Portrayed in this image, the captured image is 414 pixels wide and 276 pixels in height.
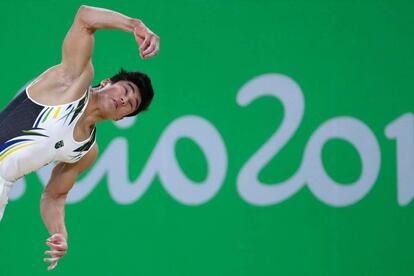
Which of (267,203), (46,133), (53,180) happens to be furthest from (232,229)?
(46,133)

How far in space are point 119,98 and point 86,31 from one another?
19.4 inches

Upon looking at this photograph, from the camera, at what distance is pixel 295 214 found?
251 inches

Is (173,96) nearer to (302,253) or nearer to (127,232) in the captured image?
(127,232)

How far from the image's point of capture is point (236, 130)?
20.8 feet

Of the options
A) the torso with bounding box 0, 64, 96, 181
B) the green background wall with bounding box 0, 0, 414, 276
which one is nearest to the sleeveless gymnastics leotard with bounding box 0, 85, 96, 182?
the torso with bounding box 0, 64, 96, 181

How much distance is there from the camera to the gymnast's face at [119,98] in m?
4.58

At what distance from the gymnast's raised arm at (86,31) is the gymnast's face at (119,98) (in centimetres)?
26

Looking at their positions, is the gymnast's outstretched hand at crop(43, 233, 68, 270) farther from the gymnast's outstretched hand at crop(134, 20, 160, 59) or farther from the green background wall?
the green background wall

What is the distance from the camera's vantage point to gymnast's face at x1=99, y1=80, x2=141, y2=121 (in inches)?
180

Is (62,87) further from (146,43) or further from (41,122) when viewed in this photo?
(146,43)

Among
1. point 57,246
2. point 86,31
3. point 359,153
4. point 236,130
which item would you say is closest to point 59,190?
point 57,246

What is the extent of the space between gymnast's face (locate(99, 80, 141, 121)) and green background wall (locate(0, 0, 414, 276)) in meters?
1.60

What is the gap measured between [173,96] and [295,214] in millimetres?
1235

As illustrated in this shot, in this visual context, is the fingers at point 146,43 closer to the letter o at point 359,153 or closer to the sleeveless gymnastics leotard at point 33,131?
the sleeveless gymnastics leotard at point 33,131
